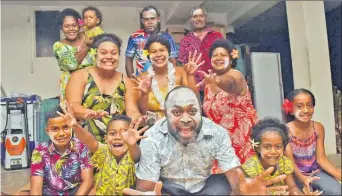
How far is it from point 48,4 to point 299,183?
1648 mm

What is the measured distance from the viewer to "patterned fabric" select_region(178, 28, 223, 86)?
2143 millimetres

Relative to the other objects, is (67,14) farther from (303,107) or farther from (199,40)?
(303,107)

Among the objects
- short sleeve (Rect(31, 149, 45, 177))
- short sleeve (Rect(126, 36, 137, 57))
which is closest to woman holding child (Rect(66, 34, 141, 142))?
short sleeve (Rect(126, 36, 137, 57))

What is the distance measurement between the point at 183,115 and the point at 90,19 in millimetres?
681

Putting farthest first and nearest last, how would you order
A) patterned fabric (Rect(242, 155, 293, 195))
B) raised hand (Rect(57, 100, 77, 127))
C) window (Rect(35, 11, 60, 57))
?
window (Rect(35, 11, 60, 57))
patterned fabric (Rect(242, 155, 293, 195))
raised hand (Rect(57, 100, 77, 127))

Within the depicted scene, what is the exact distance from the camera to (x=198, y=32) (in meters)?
2.22

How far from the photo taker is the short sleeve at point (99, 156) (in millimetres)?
2008

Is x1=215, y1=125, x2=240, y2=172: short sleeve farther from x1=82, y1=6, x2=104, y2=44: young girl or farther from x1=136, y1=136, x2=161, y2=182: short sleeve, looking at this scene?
x1=82, y1=6, x2=104, y2=44: young girl

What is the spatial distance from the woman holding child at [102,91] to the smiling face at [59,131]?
85mm

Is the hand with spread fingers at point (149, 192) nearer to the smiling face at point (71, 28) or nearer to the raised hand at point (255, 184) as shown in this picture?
the raised hand at point (255, 184)

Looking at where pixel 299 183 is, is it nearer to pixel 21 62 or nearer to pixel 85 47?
pixel 85 47

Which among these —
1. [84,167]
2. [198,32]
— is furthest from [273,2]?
[84,167]

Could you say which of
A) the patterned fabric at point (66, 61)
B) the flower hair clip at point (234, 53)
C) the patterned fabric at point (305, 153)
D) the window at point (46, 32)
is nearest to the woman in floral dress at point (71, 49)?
the patterned fabric at point (66, 61)

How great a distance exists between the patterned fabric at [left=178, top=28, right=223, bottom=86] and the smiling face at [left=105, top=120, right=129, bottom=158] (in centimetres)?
45
